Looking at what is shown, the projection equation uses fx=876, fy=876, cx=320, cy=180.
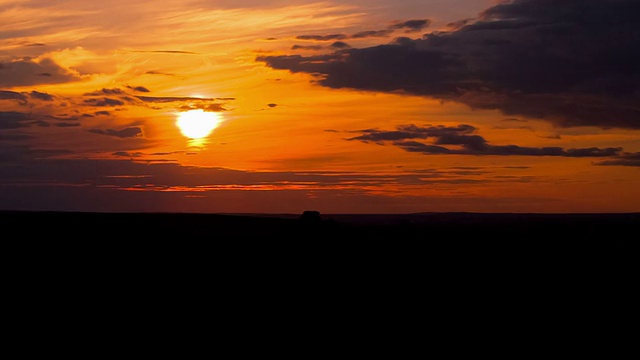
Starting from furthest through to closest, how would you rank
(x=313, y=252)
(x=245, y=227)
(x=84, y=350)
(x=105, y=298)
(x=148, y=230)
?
(x=245, y=227) → (x=148, y=230) → (x=313, y=252) → (x=105, y=298) → (x=84, y=350)

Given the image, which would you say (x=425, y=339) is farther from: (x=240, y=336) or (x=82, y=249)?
(x=82, y=249)

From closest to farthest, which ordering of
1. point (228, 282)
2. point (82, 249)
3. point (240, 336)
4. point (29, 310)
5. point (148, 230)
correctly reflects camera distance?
1. point (240, 336)
2. point (29, 310)
3. point (228, 282)
4. point (82, 249)
5. point (148, 230)

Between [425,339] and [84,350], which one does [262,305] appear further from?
[84,350]

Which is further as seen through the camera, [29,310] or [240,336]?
[29,310]

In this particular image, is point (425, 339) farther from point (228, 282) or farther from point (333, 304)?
→ point (228, 282)

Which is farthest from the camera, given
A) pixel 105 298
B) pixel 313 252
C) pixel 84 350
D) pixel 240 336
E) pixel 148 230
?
pixel 148 230

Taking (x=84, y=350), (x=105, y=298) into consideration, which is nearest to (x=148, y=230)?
(x=105, y=298)

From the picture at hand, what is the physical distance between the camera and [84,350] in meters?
22.7

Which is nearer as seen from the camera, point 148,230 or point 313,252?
point 313,252

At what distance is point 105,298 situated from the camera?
98.8 ft

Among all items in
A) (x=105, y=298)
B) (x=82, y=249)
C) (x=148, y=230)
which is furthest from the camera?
(x=148, y=230)

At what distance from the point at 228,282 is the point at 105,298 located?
648 centimetres

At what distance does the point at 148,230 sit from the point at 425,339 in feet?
113

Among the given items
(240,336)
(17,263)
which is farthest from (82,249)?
(240,336)
